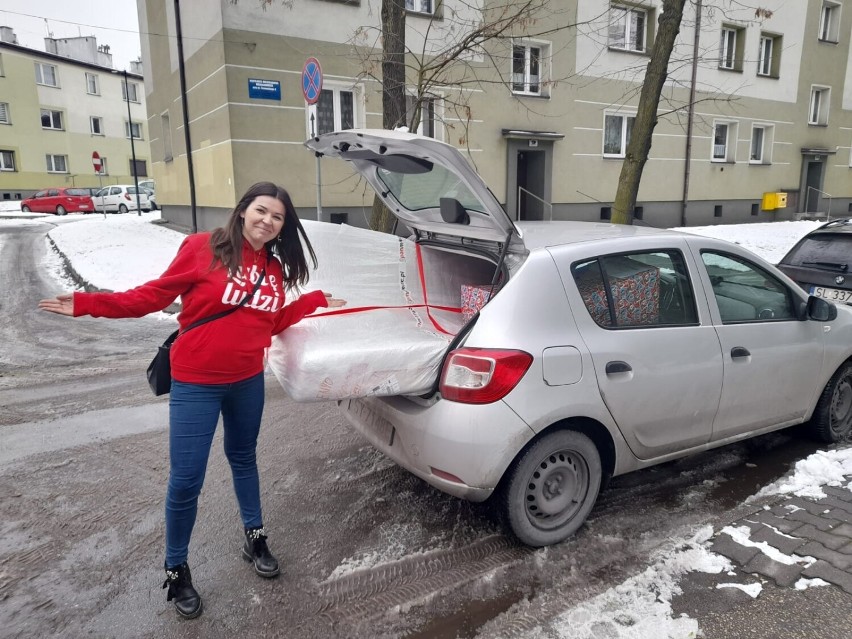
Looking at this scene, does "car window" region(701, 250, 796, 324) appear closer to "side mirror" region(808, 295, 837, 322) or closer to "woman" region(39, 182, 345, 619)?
"side mirror" region(808, 295, 837, 322)

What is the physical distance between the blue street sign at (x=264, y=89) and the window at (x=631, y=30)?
10.2 metres

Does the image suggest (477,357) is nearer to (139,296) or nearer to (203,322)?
(203,322)

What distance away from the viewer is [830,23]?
22922 mm

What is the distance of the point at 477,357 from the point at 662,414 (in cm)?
121

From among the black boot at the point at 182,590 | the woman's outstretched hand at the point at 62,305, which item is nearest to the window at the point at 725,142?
the black boot at the point at 182,590

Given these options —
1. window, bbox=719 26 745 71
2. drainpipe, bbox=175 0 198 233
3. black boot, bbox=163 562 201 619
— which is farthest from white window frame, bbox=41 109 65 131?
black boot, bbox=163 562 201 619

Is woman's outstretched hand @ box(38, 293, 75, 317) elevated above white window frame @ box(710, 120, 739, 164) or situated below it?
below

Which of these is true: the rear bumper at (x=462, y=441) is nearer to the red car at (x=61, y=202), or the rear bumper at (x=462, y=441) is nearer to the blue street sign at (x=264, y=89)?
the blue street sign at (x=264, y=89)

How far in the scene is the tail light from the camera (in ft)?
9.36

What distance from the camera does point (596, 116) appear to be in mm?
18031

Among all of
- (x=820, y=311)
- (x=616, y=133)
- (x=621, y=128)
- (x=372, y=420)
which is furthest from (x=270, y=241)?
(x=621, y=128)

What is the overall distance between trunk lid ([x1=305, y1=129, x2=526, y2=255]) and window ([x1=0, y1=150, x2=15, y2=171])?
4073 cm

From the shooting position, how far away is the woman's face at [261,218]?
8.80ft

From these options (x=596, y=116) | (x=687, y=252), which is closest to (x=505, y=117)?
(x=596, y=116)
